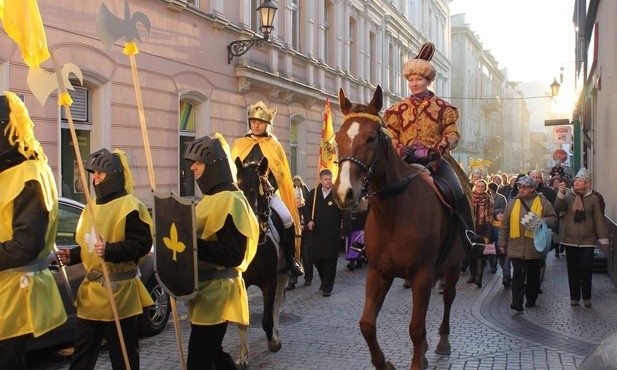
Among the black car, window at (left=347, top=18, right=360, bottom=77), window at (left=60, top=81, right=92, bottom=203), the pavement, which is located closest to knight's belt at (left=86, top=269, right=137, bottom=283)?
the black car

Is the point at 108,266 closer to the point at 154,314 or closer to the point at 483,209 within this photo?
the point at 154,314

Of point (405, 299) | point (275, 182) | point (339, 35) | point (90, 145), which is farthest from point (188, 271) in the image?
point (339, 35)

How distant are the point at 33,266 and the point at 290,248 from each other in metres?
3.68

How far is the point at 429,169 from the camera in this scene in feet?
21.4

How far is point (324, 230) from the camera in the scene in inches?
454

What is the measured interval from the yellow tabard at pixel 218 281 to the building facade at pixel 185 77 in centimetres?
208

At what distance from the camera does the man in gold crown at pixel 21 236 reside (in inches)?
160

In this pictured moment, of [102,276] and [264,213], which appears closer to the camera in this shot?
[102,276]

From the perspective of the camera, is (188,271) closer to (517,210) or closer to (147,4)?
(517,210)

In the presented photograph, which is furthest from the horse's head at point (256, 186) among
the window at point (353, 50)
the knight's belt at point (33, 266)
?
the window at point (353, 50)

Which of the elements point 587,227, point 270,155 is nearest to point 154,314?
point 270,155

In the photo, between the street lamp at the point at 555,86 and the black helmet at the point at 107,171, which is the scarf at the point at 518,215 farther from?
the street lamp at the point at 555,86

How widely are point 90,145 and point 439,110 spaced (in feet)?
27.5

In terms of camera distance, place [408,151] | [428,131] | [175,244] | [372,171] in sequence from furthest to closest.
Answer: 1. [428,131]
2. [408,151]
3. [372,171]
4. [175,244]
